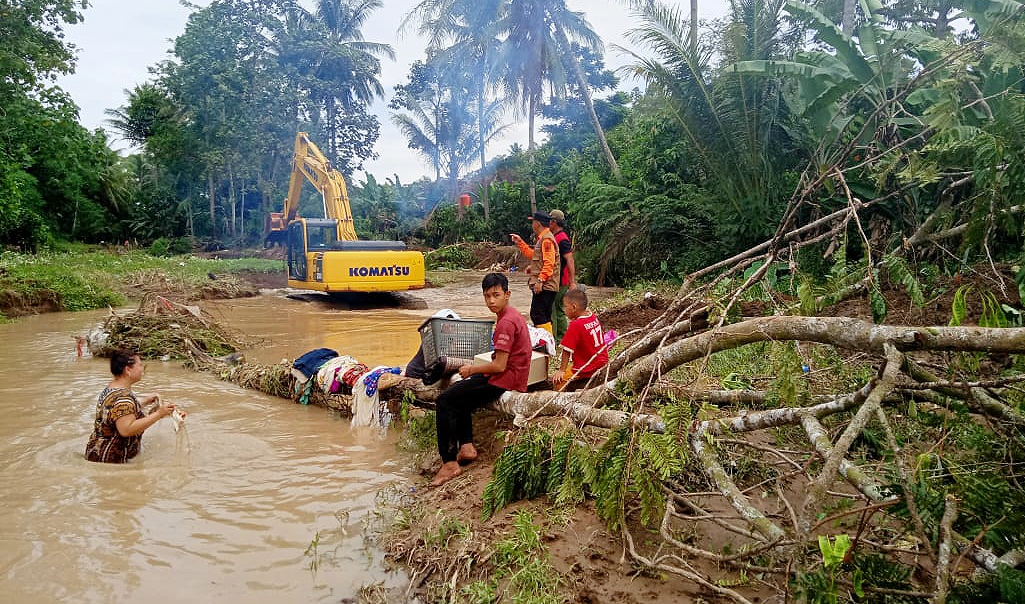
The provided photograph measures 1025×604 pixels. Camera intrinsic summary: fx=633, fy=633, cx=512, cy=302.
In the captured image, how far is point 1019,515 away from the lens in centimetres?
207

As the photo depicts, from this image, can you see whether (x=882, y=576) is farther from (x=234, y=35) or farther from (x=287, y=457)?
(x=234, y=35)

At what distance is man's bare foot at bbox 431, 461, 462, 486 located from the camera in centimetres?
420

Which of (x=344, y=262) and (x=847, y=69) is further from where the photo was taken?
(x=344, y=262)

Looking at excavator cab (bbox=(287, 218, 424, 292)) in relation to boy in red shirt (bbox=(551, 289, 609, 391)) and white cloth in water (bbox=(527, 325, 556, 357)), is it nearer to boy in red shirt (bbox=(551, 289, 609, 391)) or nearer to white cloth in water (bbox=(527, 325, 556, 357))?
white cloth in water (bbox=(527, 325, 556, 357))

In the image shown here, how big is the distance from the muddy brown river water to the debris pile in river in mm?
937

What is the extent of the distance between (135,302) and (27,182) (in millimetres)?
16170

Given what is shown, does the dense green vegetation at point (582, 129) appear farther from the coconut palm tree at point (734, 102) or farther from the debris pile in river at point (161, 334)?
the debris pile in river at point (161, 334)

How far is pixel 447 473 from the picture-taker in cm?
424

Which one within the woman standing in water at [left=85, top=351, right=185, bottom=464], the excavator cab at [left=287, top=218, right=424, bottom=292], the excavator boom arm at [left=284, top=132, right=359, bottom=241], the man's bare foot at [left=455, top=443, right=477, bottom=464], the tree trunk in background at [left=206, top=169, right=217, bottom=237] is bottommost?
the man's bare foot at [left=455, top=443, right=477, bottom=464]

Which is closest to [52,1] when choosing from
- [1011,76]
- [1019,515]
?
[1011,76]

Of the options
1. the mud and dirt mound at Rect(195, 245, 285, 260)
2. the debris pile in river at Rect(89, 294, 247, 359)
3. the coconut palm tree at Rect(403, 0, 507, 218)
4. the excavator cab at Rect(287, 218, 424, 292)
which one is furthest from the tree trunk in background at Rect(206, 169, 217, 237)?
the debris pile in river at Rect(89, 294, 247, 359)

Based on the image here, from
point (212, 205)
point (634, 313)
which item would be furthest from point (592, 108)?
point (212, 205)

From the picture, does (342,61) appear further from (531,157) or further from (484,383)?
(484,383)

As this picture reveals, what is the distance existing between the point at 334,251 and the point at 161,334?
5377 mm
